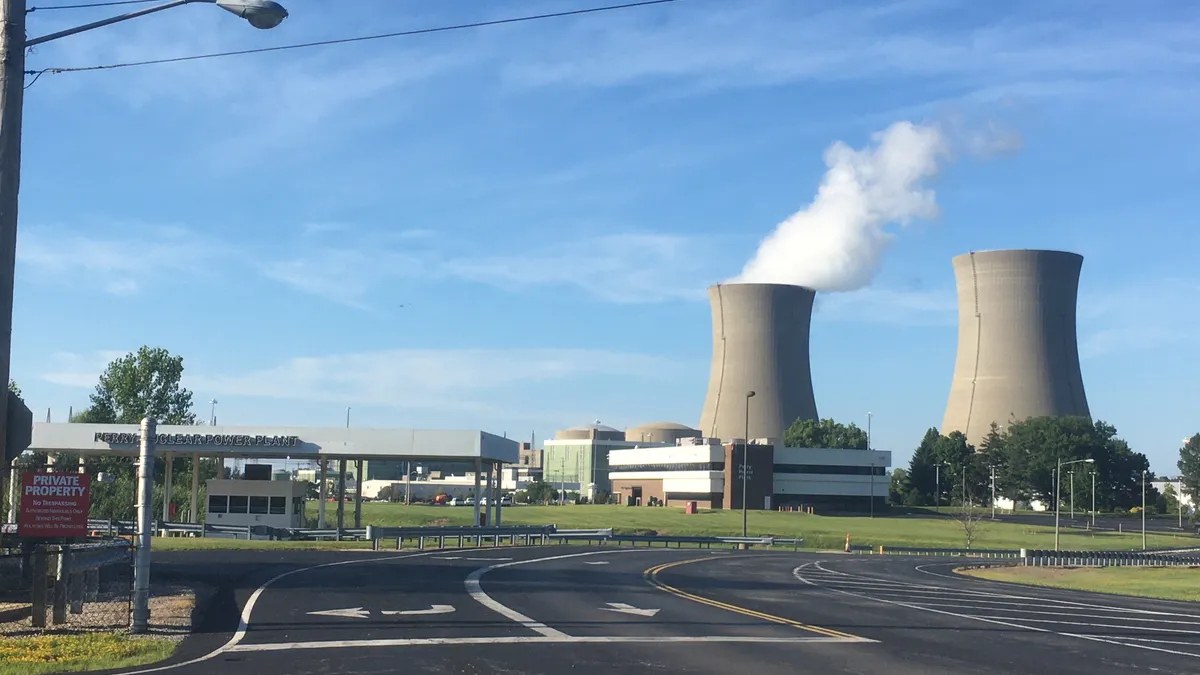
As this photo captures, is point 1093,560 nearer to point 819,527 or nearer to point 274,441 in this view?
point 819,527

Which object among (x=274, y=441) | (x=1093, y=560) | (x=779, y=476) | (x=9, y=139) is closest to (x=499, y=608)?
(x=9, y=139)

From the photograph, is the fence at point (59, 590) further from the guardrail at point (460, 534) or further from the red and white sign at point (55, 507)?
the guardrail at point (460, 534)

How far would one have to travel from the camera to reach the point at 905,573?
39000 mm

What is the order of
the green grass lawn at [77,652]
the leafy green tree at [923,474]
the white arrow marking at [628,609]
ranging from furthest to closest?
1. the leafy green tree at [923,474]
2. the white arrow marking at [628,609]
3. the green grass lawn at [77,652]

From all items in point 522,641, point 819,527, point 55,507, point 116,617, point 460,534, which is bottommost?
point 819,527

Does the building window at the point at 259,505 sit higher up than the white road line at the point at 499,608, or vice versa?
the white road line at the point at 499,608

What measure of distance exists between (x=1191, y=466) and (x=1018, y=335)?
180ft

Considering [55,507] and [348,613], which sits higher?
[55,507]

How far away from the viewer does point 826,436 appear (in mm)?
153125

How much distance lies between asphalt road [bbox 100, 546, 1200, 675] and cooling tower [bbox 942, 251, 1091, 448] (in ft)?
200

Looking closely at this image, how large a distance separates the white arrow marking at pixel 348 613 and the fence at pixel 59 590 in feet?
9.86

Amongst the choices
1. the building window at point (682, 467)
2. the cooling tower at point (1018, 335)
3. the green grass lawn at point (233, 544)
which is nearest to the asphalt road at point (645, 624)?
the green grass lawn at point (233, 544)

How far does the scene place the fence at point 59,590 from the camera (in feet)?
53.9

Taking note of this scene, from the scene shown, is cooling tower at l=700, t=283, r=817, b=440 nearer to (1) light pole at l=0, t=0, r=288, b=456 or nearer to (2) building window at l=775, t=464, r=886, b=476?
(2) building window at l=775, t=464, r=886, b=476
